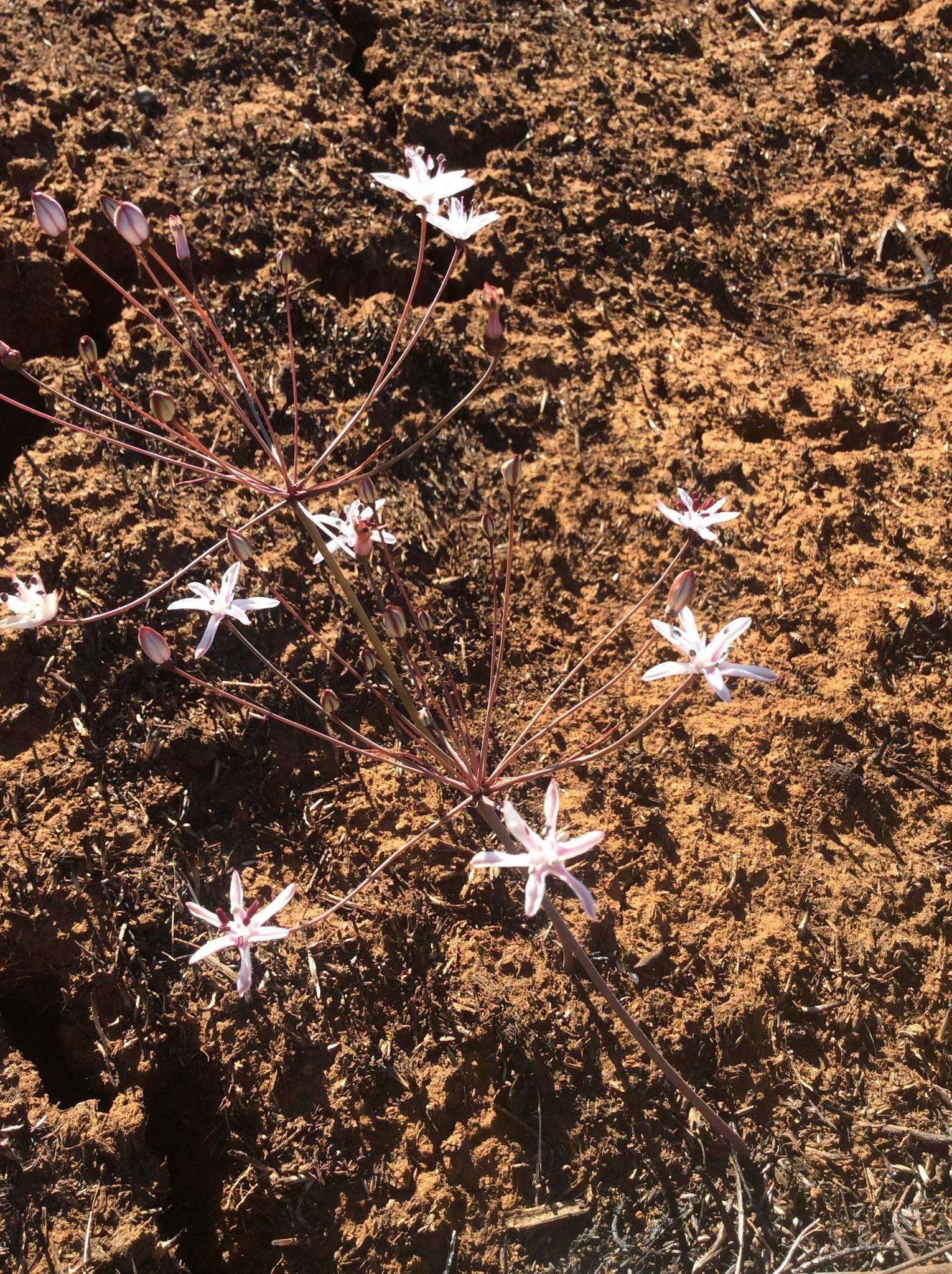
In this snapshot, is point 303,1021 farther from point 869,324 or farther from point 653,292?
point 869,324

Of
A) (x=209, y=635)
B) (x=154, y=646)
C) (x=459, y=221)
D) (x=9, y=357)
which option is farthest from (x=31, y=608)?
(x=459, y=221)

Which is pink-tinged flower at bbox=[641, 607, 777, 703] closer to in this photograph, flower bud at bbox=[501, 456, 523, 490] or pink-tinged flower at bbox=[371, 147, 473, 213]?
flower bud at bbox=[501, 456, 523, 490]

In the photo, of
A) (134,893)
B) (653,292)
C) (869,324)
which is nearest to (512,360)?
(653,292)

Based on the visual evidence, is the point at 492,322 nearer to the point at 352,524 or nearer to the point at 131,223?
the point at 352,524

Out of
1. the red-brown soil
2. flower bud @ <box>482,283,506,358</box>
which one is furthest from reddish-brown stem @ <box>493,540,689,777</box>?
flower bud @ <box>482,283,506,358</box>

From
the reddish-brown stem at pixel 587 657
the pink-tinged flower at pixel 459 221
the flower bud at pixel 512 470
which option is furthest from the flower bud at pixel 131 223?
the reddish-brown stem at pixel 587 657

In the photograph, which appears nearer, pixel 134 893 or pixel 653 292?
pixel 134 893
